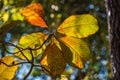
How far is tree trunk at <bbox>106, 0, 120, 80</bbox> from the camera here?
1.39 meters

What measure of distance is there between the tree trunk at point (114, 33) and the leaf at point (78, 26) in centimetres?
34

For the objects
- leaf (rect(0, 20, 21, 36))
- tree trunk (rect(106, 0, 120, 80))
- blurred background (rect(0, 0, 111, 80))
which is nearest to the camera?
leaf (rect(0, 20, 21, 36))

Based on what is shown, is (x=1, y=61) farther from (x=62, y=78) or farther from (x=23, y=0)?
(x=23, y=0)

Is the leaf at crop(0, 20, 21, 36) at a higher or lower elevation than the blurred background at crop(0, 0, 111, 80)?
higher

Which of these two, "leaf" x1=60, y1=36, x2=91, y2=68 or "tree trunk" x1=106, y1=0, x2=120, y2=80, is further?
"tree trunk" x1=106, y1=0, x2=120, y2=80

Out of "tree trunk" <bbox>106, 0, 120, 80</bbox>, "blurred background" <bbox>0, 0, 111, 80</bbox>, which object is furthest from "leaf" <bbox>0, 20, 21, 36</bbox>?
"blurred background" <bbox>0, 0, 111, 80</bbox>

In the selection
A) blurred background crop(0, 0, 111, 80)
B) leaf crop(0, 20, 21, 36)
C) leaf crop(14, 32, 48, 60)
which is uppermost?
leaf crop(0, 20, 21, 36)

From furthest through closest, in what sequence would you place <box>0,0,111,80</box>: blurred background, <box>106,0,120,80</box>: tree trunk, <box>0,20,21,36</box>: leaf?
1. <box>0,0,111,80</box>: blurred background
2. <box>106,0,120,80</box>: tree trunk
3. <box>0,20,21,36</box>: leaf

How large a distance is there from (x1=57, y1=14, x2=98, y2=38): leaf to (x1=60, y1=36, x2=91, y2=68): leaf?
0.07ft

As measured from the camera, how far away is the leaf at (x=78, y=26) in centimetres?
106

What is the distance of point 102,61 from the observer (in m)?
5.12

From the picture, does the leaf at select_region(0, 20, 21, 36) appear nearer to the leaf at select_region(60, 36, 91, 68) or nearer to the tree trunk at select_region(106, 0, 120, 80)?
the leaf at select_region(60, 36, 91, 68)

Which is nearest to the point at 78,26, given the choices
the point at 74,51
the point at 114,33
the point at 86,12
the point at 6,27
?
the point at 74,51

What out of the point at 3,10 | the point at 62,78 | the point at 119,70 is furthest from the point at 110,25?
the point at 3,10
